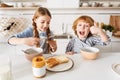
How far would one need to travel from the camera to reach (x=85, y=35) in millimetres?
1248

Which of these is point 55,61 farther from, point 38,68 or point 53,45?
point 53,45

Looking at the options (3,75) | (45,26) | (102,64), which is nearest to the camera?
(3,75)

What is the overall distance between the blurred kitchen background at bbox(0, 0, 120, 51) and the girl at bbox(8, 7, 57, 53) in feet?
0.16

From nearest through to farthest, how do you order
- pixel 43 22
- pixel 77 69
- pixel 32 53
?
pixel 77 69 < pixel 32 53 < pixel 43 22

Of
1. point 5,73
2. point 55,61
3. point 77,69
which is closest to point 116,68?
point 77,69

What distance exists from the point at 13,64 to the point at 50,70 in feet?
0.73

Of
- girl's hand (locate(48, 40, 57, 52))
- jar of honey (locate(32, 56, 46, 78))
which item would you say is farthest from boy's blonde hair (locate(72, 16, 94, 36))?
jar of honey (locate(32, 56, 46, 78))

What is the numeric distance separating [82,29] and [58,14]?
0.20 meters

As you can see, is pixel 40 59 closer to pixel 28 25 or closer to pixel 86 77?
pixel 86 77

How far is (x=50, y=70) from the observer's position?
91cm

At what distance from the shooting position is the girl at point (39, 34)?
1202 millimetres

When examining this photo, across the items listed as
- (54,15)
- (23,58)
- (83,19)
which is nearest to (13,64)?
(23,58)

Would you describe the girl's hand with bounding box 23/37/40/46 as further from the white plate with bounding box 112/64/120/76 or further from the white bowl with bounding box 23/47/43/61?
the white plate with bounding box 112/64/120/76

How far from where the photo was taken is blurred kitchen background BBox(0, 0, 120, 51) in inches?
50.2
